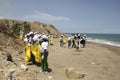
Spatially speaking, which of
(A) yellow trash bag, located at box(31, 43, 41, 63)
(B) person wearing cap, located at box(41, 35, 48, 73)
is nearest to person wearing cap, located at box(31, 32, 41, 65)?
(A) yellow trash bag, located at box(31, 43, 41, 63)

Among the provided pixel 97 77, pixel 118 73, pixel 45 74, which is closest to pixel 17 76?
pixel 45 74

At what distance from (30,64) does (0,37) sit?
21.6 ft

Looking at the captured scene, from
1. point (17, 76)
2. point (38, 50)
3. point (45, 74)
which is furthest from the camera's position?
point (38, 50)

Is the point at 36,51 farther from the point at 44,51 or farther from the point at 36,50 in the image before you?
the point at 44,51

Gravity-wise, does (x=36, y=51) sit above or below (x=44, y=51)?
below

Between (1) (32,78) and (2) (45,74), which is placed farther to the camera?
(2) (45,74)

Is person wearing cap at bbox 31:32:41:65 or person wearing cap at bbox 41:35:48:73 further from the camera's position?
person wearing cap at bbox 31:32:41:65

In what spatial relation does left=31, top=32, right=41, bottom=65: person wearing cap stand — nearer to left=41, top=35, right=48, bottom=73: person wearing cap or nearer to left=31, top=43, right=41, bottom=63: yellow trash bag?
left=31, top=43, right=41, bottom=63: yellow trash bag

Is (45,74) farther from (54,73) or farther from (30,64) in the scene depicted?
(30,64)

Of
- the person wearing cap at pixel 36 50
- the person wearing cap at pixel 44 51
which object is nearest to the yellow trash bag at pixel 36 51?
the person wearing cap at pixel 36 50

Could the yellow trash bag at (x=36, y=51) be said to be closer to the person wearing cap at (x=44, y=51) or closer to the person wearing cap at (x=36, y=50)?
the person wearing cap at (x=36, y=50)

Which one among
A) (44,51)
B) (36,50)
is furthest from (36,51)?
(44,51)

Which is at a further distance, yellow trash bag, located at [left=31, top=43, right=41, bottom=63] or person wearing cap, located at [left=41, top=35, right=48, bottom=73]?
yellow trash bag, located at [left=31, top=43, right=41, bottom=63]

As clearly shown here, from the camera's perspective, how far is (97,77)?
45.6ft
